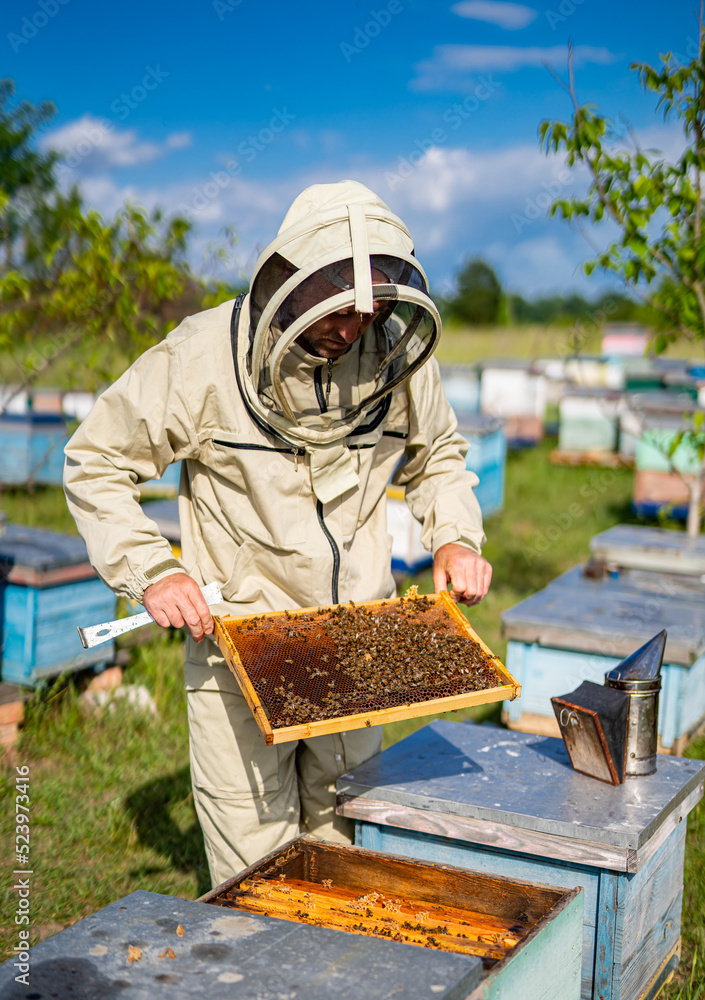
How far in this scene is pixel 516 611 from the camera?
3984 millimetres

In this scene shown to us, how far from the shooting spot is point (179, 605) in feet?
7.16

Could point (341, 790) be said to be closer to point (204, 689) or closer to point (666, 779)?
point (204, 689)

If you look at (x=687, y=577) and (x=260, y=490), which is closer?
(x=260, y=490)

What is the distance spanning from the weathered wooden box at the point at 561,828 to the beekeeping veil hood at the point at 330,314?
2.64 feet

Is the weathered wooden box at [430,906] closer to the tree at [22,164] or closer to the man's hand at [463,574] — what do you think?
the man's hand at [463,574]

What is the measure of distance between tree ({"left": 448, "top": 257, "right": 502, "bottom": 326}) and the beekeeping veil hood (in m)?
35.0

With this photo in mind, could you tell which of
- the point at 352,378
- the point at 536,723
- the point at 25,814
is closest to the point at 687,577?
the point at 536,723

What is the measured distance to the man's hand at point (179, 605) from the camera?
2184mm

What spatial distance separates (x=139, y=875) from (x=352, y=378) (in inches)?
81.4

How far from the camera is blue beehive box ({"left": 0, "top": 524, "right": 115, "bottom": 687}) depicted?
13.9 feet

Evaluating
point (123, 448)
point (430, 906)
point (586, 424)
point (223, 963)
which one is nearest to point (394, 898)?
point (430, 906)

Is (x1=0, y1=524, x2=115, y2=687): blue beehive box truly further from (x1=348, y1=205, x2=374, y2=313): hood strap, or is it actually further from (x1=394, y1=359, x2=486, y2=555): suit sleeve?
(x1=348, y1=205, x2=374, y2=313): hood strap

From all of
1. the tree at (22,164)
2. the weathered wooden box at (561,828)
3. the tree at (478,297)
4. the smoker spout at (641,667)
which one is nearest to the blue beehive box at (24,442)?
the tree at (22,164)

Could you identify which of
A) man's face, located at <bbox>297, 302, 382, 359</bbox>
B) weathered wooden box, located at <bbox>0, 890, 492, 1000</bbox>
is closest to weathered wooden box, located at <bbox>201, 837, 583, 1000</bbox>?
weathered wooden box, located at <bbox>0, 890, 492, 1000</bbox>
